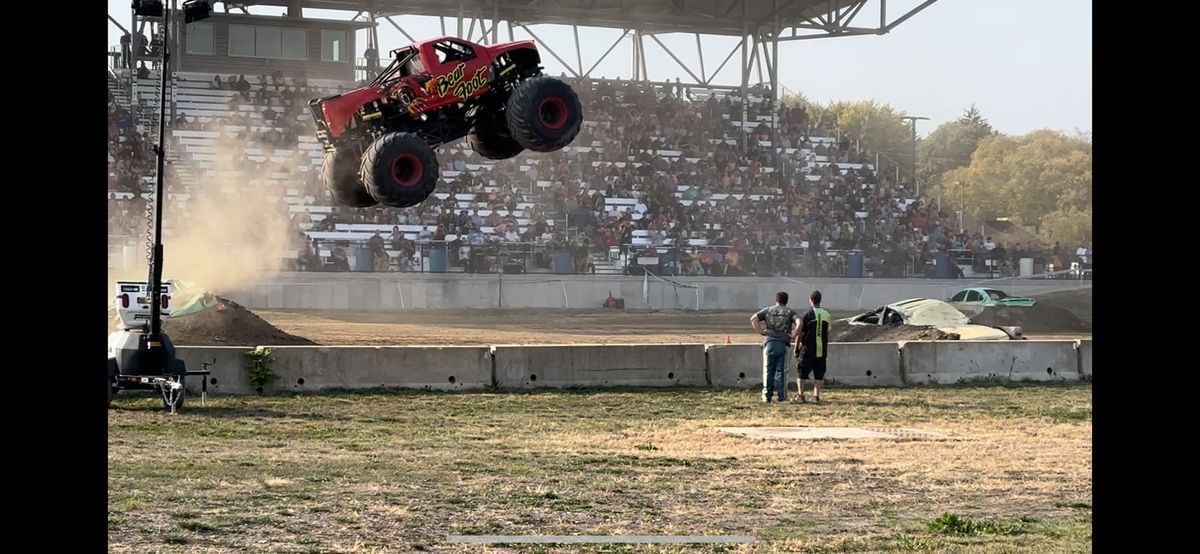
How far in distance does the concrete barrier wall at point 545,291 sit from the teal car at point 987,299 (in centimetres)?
553

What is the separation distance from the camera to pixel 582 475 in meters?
11.7

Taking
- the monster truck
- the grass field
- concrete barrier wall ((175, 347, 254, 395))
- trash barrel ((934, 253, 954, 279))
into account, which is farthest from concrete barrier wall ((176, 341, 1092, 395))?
trash barrel ((934, 253, 954, 279))

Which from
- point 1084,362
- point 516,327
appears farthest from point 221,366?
point 516,327

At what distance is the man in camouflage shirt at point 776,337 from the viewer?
18.2m

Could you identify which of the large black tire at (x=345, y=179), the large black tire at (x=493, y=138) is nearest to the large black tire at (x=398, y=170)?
the large black tire at (x=345, y=179)

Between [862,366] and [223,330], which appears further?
[223,330]

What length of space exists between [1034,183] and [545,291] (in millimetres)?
48429

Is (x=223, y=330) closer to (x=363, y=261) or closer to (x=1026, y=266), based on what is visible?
(x=363, y=261)

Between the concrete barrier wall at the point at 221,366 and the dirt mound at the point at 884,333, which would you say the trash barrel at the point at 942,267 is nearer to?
the dirt mound at the point at 884,333

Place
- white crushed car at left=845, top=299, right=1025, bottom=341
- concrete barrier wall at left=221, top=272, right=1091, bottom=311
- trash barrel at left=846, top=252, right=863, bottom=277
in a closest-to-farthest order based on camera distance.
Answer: white crushed car at left=845, top=299, right=1025, bottom=341
concrete barrier wall at left=221, top=272, right=1091, bottom=311
trash barrel at left=846, top=252, right=863, bottom=277

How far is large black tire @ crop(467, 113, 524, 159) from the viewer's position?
16.6 m

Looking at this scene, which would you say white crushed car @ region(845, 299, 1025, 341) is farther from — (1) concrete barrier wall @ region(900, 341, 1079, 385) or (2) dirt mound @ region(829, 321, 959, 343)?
(1) concrete barrier wall @ region(900, 341, 1079, 385)

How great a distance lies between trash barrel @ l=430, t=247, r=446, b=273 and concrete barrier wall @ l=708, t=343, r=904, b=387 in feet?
62.0
